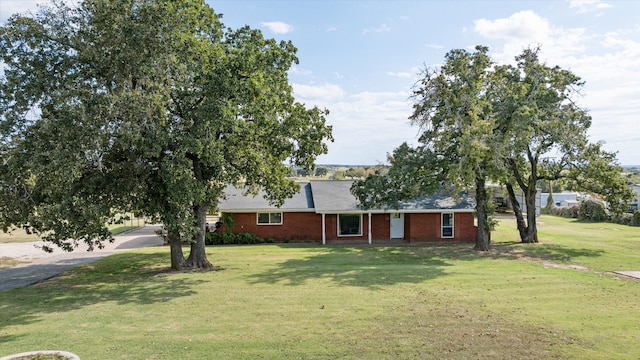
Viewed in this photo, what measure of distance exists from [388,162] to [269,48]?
12.0 metres

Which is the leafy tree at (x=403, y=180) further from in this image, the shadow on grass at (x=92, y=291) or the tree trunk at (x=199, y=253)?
the shadow on grass at (x=92, y=291)

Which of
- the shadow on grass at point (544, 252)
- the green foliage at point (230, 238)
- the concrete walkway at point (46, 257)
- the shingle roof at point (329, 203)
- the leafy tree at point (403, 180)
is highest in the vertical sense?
the leafy tree at point (403, 180)

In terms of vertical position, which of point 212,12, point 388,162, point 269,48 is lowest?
point 388,162

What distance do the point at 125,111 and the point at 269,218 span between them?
50.3ft

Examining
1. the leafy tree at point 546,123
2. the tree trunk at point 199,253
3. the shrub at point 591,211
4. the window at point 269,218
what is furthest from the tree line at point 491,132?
the shrub at point 591,211

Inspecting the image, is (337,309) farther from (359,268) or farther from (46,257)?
(46,257)

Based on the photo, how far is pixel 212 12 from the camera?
17.9 metres

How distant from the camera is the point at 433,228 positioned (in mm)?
28906

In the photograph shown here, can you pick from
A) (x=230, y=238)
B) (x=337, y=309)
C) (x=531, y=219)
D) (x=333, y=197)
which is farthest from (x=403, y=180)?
(x=337, y=309)

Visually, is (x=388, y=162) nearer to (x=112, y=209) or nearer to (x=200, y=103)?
(x=200, y=103)

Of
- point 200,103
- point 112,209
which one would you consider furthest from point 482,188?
point 112,209

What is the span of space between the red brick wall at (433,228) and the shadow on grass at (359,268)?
3.81 meters

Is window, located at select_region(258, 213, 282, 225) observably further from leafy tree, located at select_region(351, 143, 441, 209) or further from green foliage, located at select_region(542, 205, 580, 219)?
green foliage, located at select_region(542, 205, 580, 219)

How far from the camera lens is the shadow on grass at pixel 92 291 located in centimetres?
1298
